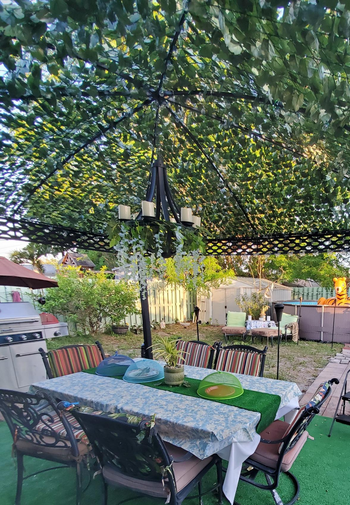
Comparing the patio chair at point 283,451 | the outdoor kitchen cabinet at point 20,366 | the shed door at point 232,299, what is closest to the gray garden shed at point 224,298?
the shed door at point 232,299

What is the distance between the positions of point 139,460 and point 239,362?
67.0 inches

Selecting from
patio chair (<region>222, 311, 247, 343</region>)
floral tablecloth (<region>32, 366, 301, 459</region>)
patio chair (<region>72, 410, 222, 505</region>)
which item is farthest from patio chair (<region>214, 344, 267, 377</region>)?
patio chair (<region>222, 311, 247, 343</region>)

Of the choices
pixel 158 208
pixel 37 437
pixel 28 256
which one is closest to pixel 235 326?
pixel 158 208

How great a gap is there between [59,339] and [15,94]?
6653mm

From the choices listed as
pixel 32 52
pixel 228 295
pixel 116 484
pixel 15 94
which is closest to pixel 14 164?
pixel 15 94

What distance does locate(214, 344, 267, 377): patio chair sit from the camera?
3.01 meters

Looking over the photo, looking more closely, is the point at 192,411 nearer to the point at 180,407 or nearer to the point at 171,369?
the point at 180,407

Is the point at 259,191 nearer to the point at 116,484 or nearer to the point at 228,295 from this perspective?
the point at 116,484

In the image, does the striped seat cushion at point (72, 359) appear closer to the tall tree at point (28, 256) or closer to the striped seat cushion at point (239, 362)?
the striped seat cushion at point (239, 362)

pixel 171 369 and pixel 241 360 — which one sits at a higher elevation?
pixel 171 369

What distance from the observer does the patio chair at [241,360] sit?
3.01 metres

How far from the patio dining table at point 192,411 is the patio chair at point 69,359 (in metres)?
0.42

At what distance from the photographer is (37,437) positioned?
214 centimetres

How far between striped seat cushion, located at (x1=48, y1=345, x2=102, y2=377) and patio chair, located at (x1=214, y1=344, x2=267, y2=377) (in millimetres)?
1433
